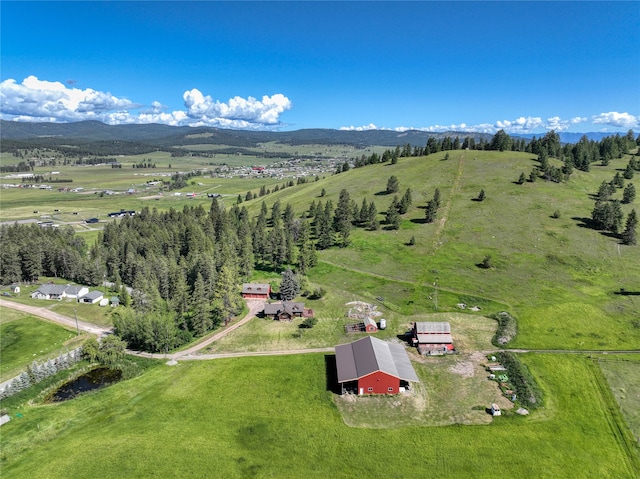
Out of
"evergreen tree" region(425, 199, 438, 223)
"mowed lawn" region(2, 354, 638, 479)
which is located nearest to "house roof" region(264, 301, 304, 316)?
"mowed lawn" region(2, 354, 638, 479)

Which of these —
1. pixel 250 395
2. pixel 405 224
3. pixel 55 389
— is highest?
pixel 405 224

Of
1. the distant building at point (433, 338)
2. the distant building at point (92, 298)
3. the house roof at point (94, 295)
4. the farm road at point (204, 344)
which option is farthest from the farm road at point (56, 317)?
the distant building at point (433, 338)

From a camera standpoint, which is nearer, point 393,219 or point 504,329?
point 504,329

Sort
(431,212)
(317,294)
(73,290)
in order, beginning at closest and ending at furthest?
(317,294) < (73,290) < (431,212)

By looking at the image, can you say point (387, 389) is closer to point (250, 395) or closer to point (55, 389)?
point (250, 395)

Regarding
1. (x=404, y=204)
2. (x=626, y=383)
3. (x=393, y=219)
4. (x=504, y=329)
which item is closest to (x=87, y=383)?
(x=504, y=329)

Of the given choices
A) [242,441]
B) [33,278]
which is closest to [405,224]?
[242,441]

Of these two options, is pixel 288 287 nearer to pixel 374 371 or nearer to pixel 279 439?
pixel 374 371
